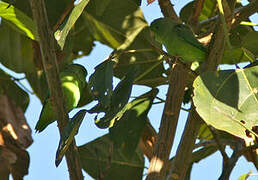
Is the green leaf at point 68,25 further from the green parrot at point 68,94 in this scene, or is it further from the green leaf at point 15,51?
the green leaf at point 15,51

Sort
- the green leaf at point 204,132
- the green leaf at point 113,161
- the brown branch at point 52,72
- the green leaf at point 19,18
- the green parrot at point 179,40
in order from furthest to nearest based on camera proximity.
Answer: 1. the green leaf at point 204,132
2. the green leaf at point 113,161
3. the green leaf at point 19,18
4. the green parrot at point 179,40
5. the brown branch at point 52,72

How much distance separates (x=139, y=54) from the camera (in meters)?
1.15

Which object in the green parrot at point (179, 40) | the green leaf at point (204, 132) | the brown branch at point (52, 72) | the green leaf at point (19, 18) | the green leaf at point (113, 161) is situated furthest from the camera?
the green leaf at point (204, 132)

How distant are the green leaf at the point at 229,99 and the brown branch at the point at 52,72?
6.8 inches

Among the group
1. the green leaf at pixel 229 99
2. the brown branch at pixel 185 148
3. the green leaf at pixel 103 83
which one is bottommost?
the brown branch at pixel 185 148

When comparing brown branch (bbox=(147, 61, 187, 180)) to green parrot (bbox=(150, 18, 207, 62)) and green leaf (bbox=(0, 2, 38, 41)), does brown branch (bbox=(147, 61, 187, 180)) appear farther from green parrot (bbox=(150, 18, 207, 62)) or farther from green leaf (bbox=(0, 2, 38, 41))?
green leaf (bbox=(0, 2, 38, 41))

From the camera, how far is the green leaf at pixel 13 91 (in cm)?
119

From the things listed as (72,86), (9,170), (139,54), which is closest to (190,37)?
(72,86)

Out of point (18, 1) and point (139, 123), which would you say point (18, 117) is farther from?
point (139, 123)

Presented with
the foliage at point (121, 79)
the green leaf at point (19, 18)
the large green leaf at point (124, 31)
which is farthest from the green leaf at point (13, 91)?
the green leaf at point (19, 18)

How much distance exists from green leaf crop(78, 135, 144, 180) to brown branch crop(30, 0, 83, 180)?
380 mm

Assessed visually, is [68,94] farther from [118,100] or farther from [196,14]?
[196,14]

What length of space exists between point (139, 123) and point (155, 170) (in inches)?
3.5

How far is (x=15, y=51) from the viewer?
3.97 feet
